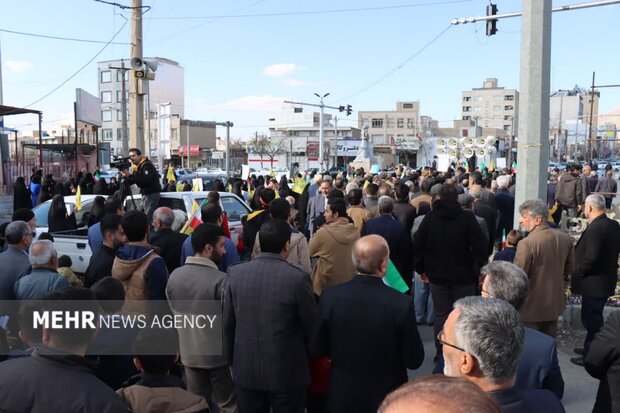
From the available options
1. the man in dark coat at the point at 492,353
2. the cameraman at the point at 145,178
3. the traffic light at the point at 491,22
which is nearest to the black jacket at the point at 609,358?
the man in dark coat at the point at 492,353

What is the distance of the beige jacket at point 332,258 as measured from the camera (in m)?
5.79

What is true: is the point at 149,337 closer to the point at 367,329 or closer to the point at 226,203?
the point at 367,329

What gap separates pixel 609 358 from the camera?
3250mm

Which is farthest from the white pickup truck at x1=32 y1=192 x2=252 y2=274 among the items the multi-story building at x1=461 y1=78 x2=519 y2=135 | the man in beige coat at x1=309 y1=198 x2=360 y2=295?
the multi-story building at x1=461 y1=78 x2=519 y2=135

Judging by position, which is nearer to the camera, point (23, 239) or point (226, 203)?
point (23, 239)

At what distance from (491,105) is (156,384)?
14182 cm

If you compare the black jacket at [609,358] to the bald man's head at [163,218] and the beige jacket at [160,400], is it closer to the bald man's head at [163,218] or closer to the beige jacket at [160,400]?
the beige jacket at [160,400]

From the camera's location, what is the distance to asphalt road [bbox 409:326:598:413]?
5402 mm

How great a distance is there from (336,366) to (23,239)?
3224 mm

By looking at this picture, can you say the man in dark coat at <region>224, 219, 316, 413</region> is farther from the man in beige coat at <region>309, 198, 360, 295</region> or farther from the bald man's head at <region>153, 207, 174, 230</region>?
the bald man's head at <region>153, 207, 174, 230</region>

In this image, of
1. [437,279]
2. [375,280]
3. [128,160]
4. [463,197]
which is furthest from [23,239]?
[463,197]

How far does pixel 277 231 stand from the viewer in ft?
13.0

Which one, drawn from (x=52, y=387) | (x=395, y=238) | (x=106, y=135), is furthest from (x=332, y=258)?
(x=106, y=135)

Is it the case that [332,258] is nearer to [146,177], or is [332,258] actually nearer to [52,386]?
[52,386]
